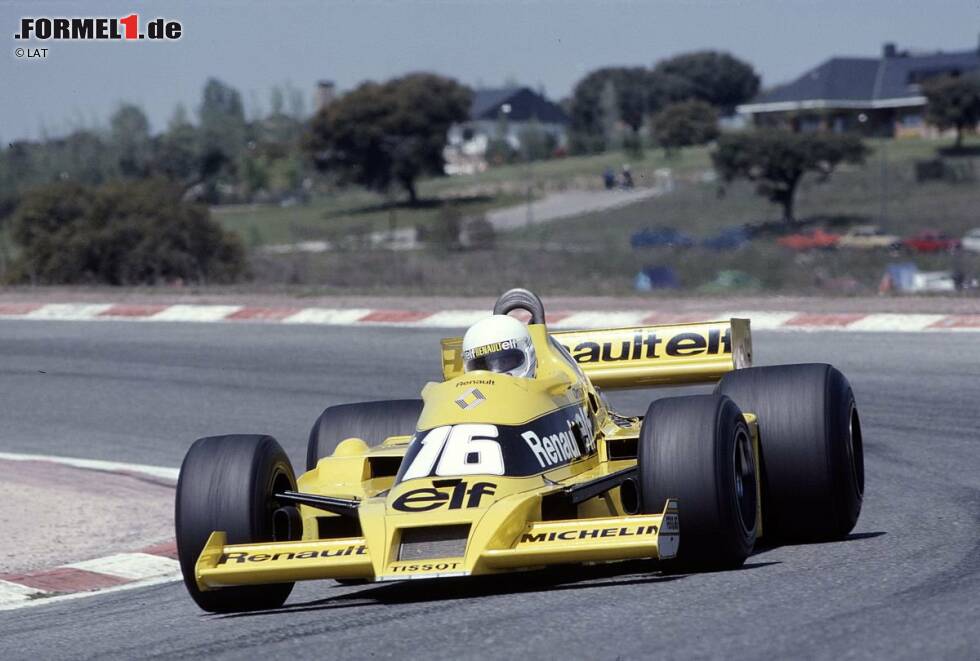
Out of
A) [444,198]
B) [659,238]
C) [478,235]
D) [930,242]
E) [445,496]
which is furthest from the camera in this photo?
[444,198]

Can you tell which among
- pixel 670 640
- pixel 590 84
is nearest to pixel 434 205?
pixel 590 84

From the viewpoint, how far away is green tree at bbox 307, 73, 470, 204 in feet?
242

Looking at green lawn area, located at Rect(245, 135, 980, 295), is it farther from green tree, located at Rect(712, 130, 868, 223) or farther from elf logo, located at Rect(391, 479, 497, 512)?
elf logo, located at Rect(391, 479, 497, 512)

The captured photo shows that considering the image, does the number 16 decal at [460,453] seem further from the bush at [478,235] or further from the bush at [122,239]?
the bush at [478,235]

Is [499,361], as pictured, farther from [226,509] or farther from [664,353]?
[664,353]

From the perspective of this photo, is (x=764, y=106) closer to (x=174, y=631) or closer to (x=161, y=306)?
(x=161, y=306)

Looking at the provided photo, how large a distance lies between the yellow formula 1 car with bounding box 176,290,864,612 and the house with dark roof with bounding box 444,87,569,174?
69.1 m

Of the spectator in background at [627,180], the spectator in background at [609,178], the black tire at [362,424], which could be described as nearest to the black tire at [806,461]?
the black tire at [362,424]

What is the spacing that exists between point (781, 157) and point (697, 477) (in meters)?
59.0

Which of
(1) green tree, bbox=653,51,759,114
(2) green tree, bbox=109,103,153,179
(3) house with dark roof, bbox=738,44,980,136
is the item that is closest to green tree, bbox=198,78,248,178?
(2) green tree, bbox=109,103,153,179

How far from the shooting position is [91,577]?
8.95 meters

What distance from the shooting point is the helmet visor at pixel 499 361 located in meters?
7.75

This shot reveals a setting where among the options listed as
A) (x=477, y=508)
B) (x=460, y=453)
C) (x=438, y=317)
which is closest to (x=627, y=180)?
(x=438, y=317)

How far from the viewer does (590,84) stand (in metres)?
119
